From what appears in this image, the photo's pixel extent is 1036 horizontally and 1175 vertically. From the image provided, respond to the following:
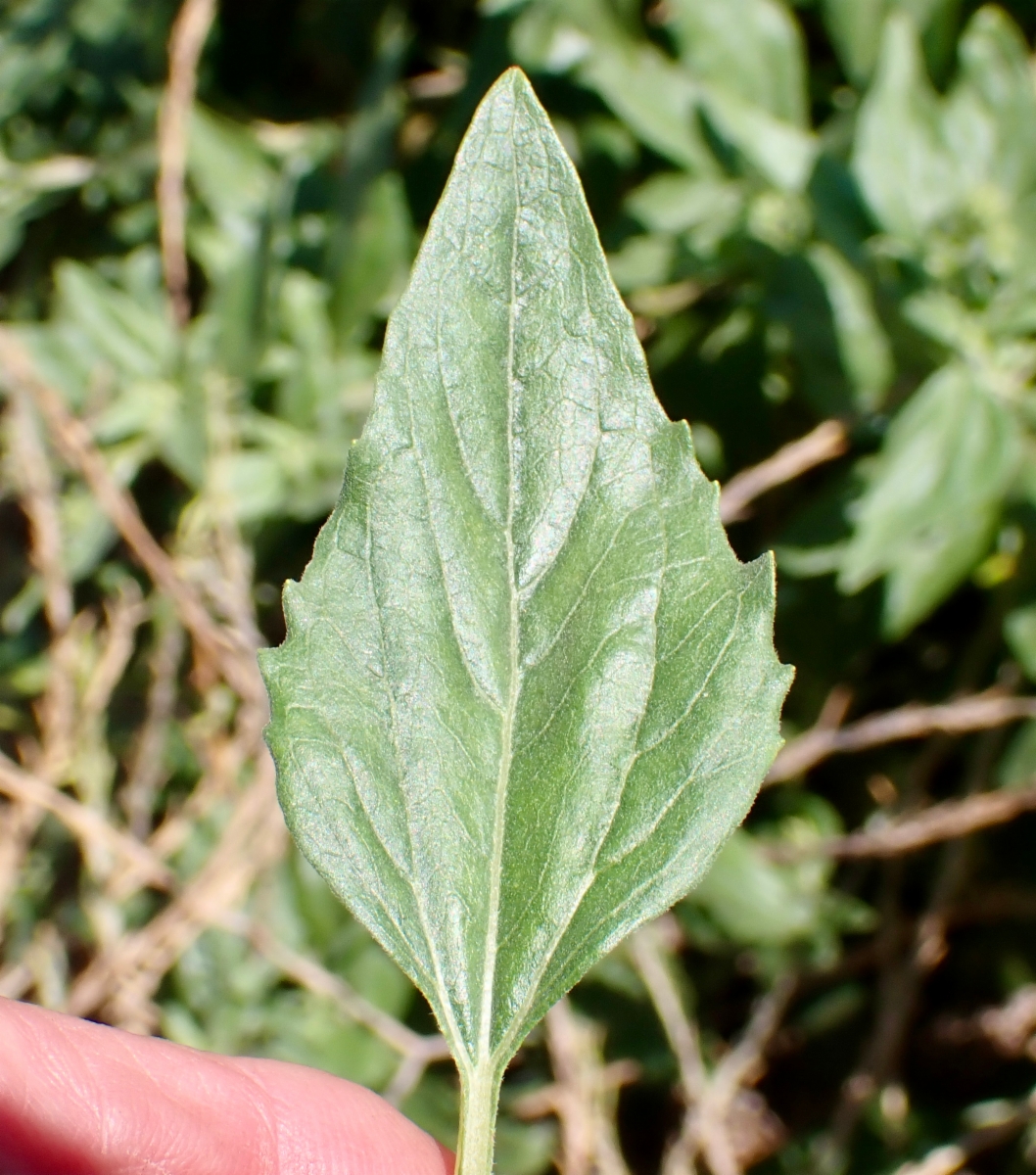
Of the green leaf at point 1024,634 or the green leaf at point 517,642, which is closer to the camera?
the green leaf at point 517,642

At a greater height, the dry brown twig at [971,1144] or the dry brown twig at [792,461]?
the dry brown twig at [792,461]

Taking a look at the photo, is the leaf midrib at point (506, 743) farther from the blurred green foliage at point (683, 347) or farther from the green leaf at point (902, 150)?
the green leaf at point (902, 150)

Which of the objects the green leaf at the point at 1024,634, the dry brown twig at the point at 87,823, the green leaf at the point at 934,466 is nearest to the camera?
the green leaf at the point at 934,466

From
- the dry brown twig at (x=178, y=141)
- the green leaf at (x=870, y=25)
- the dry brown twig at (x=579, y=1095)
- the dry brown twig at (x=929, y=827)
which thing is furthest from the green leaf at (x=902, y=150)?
the dry brown twig at (x=579, y=1095)

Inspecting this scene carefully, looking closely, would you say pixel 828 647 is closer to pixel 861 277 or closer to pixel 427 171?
pixel 861 277

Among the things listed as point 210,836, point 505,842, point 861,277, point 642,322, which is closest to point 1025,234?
point 861,277

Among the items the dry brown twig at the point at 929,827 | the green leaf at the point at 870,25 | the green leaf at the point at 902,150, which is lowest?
the dry brown twig at the point at 929,827

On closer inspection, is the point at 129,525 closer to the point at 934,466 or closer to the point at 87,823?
the point at 87,823
